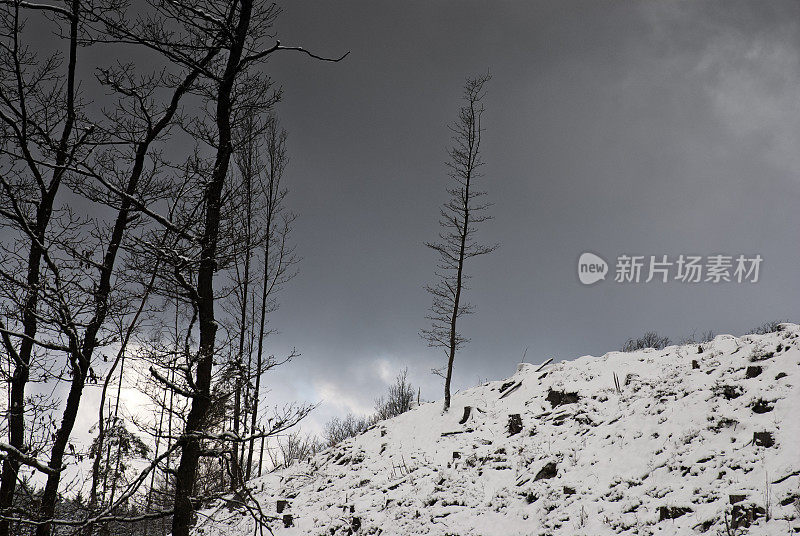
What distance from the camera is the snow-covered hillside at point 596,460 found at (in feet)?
24.4

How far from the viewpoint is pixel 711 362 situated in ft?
38.9

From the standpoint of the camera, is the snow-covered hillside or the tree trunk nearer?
the tree trunk

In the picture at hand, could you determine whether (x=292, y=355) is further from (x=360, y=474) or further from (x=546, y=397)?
(x=546, y=397)

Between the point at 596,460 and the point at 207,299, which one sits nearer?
the point at 207,299

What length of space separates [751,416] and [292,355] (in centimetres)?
1093

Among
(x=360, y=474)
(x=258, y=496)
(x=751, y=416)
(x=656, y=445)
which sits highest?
(x=751, y=416)

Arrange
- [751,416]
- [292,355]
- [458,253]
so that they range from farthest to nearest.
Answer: [458,253] < [292,355] < [751,416]

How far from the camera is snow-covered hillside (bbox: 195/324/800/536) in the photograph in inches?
293

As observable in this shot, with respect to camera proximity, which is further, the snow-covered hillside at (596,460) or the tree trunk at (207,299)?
the snow-covered hillside at (596,460)

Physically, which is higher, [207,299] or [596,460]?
[207,299]

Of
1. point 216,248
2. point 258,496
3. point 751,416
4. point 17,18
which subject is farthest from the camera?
point 258,496

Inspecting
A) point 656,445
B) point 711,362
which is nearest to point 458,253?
point 711,362

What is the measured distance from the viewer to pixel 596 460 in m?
9.91

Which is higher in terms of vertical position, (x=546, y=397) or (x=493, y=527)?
(x=546, y=397)
